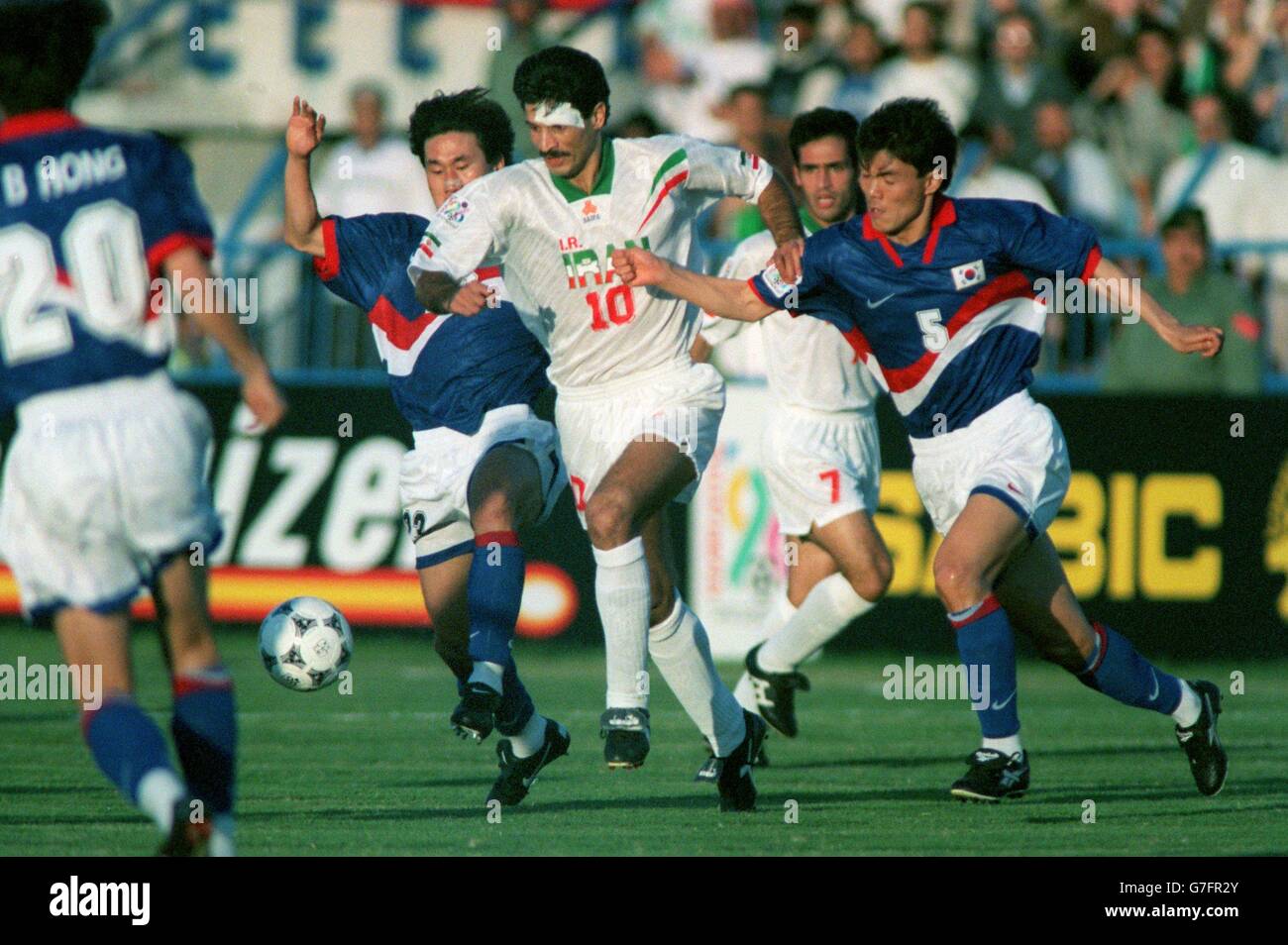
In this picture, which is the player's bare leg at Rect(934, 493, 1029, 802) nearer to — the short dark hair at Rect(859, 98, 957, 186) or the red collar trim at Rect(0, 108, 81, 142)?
the short dark hair at Rect(859, 98, 957, 186)

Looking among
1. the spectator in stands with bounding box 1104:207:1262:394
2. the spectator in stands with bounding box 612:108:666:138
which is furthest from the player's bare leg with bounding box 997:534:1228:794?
the spectator in stands with bounding box 612:108:666:138

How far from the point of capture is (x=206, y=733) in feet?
18.7

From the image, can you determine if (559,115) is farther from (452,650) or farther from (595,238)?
(452,650)

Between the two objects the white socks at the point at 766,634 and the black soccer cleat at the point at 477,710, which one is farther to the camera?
the white socks at the point at 766,634

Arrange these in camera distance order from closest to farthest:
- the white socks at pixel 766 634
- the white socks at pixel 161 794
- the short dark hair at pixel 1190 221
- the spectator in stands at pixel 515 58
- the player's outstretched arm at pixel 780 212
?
the white socks at pixel 161 794
the player's outstretched arm at pixel 780 212
the white socks at pixel 766 634
the short dark hair at pixel 1190 221
the spectator in stands at pixel 515 58

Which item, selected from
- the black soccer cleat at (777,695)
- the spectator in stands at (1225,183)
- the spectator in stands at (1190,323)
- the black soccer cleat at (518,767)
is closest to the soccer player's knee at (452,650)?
the black soccer cleat at (518,767)

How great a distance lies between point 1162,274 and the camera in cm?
1321

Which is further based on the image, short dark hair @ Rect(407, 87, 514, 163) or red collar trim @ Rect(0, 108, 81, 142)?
short dark hair @ Rect(407, 87, 514, 163)

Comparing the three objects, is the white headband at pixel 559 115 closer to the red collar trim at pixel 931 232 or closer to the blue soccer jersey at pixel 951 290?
the blue soccer jersey at pixel 951 290

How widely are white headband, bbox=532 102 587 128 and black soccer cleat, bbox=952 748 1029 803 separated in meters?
2.66

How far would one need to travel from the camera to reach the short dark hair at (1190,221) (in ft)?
42.1

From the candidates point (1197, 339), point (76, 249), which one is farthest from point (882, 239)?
point (76, 249)

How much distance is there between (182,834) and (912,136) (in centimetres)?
368

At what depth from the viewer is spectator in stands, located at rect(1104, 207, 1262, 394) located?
1288 cm
